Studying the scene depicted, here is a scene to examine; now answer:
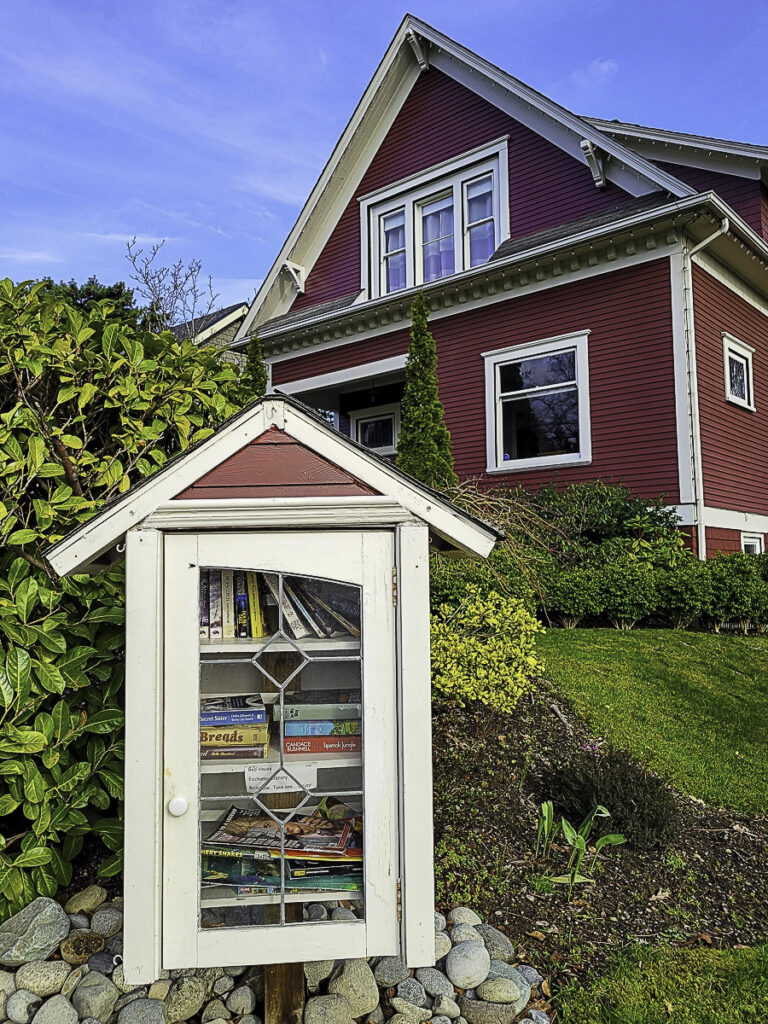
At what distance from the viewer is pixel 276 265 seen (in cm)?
1455

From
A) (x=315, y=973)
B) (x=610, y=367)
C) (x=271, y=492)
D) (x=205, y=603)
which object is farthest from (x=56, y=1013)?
(x=610, y=367)

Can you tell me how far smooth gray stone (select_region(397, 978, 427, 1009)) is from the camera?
2.66m

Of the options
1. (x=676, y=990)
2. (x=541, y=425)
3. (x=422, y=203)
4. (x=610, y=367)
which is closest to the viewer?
(x=676, y=990)

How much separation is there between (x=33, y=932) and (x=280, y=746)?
138cm

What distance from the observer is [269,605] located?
223 centimetres

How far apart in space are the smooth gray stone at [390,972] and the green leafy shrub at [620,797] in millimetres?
1348

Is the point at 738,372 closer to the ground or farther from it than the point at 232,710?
farther from it

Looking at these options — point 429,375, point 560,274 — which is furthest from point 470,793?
point 560,274

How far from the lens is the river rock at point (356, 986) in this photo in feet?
8.58

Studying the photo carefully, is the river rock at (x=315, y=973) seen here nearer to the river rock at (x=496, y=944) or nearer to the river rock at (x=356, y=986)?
the river rock at (x=356, y=986)

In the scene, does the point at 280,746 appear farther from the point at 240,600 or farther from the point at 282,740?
the point at 240,600

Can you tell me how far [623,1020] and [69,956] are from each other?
6.67 feet

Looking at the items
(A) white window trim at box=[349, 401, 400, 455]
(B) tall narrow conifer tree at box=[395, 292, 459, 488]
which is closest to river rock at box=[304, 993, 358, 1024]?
(B) tall narrow conifer tree at box=[395, 292, 459, 488]

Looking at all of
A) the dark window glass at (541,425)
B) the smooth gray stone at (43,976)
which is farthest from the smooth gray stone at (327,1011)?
the dark window glass at (541,425)
